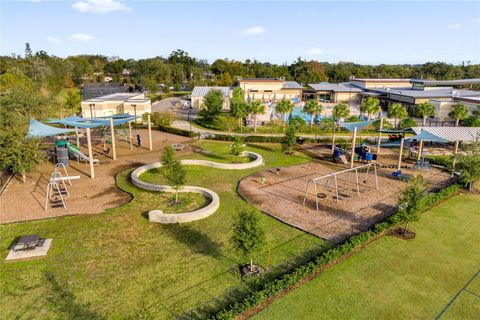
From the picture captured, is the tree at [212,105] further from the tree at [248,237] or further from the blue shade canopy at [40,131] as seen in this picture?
the tree at [248,237]

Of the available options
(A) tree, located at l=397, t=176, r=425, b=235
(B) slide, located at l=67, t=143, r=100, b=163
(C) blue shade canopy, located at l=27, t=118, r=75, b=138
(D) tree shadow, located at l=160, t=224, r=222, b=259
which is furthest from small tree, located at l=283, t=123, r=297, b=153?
(C) blue shade canopy, located at l=27, t=118, r=75, b=138

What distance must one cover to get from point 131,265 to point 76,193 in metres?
9.77

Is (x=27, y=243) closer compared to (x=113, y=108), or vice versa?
(x=27, y=243)

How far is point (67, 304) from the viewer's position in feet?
38.3

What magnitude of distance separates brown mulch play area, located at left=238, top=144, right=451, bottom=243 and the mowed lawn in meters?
2.15

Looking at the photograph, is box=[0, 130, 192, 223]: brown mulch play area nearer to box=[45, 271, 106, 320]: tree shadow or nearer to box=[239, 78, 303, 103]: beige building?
box=[45, 271, 106, 320]: tree shadow

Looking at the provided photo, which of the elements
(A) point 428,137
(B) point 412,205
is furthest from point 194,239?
(A) point 428,137

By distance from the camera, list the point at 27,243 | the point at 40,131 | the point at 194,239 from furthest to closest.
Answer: the point at 40,131, the point at 194,239, the point at 27,243

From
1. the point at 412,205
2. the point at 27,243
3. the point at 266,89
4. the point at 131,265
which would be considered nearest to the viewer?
the point at 131,265

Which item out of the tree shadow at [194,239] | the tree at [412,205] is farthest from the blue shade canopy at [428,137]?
the tree shadow at [194,239]

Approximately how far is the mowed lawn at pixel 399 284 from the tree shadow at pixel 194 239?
14.1 feet

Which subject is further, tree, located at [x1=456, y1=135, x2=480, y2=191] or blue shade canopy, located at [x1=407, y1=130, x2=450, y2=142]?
blue shade canopy, located at [x1=407, y1=130, x2=450, y2=142]

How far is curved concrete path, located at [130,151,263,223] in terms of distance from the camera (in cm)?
1778

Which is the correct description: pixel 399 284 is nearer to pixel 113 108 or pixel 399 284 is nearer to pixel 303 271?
pixel 303 271
